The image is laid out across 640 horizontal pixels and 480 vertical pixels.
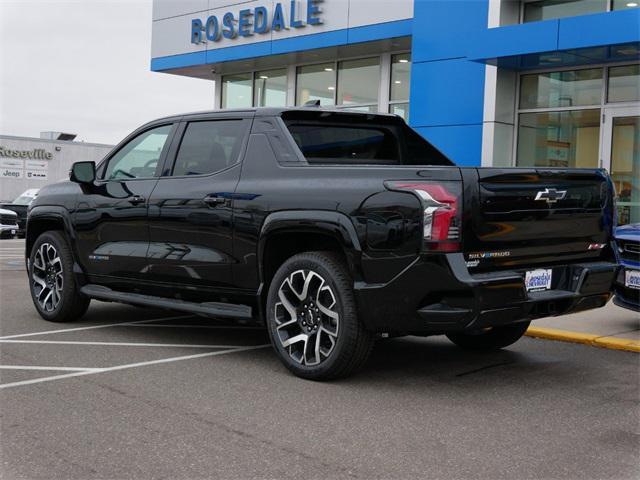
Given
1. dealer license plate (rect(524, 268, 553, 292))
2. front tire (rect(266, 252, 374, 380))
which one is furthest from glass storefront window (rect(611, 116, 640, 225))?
front tire (rect(266, 252, 374, 380))

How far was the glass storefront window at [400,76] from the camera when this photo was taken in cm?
1722

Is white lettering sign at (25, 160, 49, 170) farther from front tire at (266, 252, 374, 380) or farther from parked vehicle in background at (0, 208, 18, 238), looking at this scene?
front tire at (266, 252, 374, 380)

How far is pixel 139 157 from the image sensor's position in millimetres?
7281

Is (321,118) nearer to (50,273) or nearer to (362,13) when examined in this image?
(50,273)

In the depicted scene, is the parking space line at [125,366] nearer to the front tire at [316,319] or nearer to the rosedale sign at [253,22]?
the front tire at [316,319]

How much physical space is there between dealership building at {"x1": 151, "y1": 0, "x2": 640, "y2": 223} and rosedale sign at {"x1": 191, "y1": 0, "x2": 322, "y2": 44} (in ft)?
0.10

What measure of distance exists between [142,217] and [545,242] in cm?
326

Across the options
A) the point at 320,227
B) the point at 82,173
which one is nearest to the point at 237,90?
the point at 82,173

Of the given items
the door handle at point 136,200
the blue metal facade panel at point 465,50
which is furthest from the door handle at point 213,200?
the blue metal facade panel at point 465,50

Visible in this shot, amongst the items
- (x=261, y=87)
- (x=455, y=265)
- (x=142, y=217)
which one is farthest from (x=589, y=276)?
(x=261, y=87)

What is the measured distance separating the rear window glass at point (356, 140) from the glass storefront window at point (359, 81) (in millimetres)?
11072

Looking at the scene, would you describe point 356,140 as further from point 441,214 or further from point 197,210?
point 441,214

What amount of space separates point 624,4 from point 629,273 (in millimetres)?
6920

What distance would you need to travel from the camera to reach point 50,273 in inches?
314
